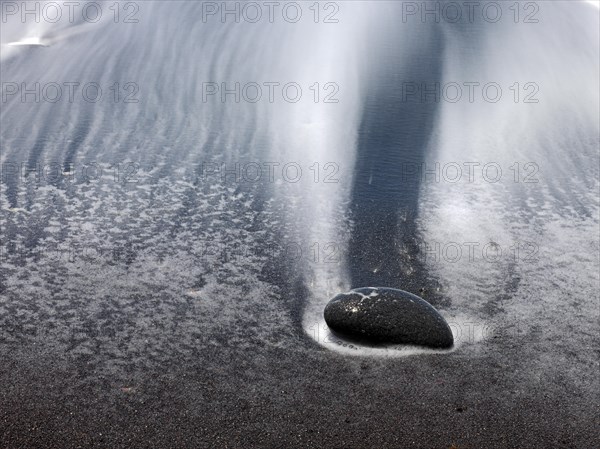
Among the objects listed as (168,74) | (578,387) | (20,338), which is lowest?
(578,387)

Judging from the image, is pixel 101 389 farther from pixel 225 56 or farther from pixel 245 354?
pixel 225 56

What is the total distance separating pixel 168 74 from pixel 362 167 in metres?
4.32

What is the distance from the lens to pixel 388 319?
4.68 meters

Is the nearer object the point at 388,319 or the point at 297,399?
the point at 297,399

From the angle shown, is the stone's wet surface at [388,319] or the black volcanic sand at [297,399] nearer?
the black volcanic sand at [297,399]

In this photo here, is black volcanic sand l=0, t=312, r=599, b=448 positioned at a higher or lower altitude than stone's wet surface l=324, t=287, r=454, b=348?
lower

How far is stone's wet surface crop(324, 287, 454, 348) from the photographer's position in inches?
183

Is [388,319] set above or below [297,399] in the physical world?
above

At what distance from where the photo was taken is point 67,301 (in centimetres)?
506

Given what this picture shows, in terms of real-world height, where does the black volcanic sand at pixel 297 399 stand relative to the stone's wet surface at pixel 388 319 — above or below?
below

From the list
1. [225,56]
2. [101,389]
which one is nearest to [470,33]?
[225,56]

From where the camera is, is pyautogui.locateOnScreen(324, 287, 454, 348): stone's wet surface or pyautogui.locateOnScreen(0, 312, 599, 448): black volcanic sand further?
pyautogui.locateOnScreen(324, 287, 454, 348): stone's wet surface

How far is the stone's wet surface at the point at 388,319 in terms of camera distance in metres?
4.64

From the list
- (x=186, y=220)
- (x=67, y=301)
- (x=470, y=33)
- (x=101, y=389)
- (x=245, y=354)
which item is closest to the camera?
(x=101, y=389)
